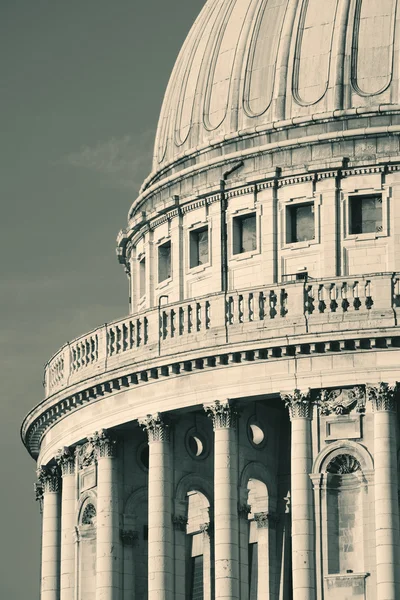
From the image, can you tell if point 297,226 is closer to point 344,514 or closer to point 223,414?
point 223,414

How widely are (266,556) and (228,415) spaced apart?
519 cm

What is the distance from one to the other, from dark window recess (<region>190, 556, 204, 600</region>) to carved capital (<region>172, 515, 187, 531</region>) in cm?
205

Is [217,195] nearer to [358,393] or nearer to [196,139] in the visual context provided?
[196,139]

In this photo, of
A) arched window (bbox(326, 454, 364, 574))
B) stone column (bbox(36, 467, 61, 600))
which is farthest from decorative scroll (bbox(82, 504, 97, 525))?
arched window (bbox(326, 454, 364, 574))

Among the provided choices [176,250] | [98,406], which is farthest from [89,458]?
[176,250]

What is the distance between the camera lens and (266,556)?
94.0 meters

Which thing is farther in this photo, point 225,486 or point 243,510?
point 243,510

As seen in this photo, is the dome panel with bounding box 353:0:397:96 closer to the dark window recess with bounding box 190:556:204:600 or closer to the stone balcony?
the stone balcony

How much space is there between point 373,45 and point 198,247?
930 cm

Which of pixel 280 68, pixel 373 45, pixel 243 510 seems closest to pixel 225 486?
pixel 243 510

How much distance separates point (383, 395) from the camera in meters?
89.9

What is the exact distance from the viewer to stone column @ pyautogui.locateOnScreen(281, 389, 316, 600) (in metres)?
89.6

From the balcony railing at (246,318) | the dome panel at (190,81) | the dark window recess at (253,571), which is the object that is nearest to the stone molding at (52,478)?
the balcony railing at (246,318)

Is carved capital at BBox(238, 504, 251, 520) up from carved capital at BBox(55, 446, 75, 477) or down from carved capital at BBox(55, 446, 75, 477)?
down
